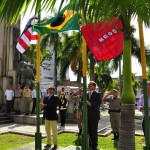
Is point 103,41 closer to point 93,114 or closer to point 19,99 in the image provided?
point 93,114

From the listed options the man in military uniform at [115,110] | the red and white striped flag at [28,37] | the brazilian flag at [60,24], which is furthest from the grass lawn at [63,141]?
the brazilian flag at [60,24]

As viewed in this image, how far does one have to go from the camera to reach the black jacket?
8742 millimetres

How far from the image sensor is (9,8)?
A: 12.4 feet

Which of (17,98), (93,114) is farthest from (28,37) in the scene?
(17,98)

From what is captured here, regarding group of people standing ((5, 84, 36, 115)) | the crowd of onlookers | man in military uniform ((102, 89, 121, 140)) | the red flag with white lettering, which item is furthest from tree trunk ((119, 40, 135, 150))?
group of people standing ((5, 84, 36, 115))

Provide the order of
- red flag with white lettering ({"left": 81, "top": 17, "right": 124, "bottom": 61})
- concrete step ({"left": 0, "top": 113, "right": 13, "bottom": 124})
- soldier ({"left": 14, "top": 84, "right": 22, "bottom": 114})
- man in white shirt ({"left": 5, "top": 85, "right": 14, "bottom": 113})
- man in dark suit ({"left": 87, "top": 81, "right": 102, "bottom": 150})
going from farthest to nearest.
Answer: soldier ({"left": 14, "top": 84, "right": 22, "bottom": 114}) → man in white shirt ({"left": 5, "top": 85, "right": 14, "bottom": 113}) → concrete step ({"left": 0, "top": 113, "right": 13, "bottom": 124}) → man in dark suit ({"left": 87, "top": 81, "right": 102, "bottom": 150}) → red flag with white lettering ({"left": 81, "top": 17, "right": 124, "bottom": 61})

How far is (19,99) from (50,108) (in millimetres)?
8775

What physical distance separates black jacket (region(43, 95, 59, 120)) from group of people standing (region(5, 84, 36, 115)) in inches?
322

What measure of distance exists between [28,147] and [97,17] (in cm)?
535

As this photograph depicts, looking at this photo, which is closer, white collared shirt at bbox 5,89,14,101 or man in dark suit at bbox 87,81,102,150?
man in dark suit at bbox 87,81,102,150

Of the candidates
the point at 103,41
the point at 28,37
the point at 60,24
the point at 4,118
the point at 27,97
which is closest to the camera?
the point at 103,41

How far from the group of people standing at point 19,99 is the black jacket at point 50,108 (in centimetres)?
819

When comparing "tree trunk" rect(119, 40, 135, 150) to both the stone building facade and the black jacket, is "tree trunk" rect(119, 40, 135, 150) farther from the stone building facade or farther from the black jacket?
the stone building facade

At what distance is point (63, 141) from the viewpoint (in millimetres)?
10359
